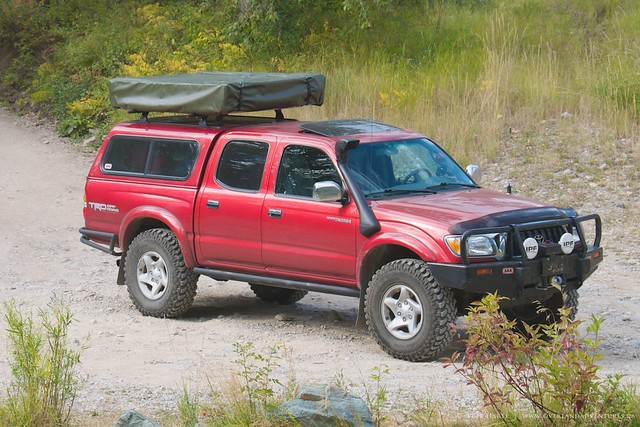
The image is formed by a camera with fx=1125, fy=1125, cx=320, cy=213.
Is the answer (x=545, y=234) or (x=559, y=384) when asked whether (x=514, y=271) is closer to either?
(x=545, y=234)

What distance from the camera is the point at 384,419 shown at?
6.20 meters

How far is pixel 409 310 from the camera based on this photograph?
8242 mm

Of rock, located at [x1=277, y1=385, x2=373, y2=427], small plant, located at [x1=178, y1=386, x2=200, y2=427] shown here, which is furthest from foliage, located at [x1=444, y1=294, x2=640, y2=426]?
small plant, located at [x1=178, y1=386, x2=200, y2=427]

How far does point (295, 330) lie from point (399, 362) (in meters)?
1.52

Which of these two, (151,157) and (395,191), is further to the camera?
(151,157)

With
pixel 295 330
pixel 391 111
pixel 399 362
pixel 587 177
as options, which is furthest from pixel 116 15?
pixel 399 362

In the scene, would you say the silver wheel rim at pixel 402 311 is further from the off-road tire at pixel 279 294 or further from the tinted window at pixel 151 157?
the off-road tire at pixel 279 294

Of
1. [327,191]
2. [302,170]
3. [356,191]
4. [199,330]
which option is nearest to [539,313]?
[356,191]

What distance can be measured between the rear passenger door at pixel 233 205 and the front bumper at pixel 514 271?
1838 mm

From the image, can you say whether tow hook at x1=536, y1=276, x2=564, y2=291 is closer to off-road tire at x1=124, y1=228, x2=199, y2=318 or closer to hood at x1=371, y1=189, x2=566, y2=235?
hood at x1=371, y1=189, x2=566, y2=235

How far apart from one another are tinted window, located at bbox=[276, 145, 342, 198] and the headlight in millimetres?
1287

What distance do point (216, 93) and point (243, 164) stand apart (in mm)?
689

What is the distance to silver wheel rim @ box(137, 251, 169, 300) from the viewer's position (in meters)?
9.94

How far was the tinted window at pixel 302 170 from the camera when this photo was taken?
8891 mm
